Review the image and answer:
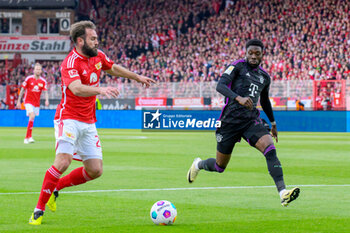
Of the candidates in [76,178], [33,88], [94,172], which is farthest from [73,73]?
[33,88]

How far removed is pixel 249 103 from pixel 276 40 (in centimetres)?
3269

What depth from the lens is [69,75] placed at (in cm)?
714

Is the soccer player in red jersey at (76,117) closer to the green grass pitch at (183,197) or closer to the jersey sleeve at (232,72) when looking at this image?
the green grass pitch at (183,197)

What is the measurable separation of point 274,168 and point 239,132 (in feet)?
3.03

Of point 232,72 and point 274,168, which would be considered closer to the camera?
point 274,168

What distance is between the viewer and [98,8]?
54375 millimetres

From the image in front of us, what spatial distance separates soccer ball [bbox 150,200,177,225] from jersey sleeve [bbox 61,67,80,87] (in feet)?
5.43

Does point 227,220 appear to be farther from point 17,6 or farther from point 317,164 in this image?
point 17,6

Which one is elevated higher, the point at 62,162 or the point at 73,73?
the point at 73,73

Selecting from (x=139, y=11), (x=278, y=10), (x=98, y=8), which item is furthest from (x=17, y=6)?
(x=278, y=10)

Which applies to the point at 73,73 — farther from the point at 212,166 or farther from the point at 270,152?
the point at 212,166

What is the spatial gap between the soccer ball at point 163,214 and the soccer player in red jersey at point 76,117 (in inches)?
Result: 37.4

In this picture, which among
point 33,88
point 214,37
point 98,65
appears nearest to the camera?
point 98,65

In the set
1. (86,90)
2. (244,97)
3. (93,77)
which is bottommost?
(244,97)
